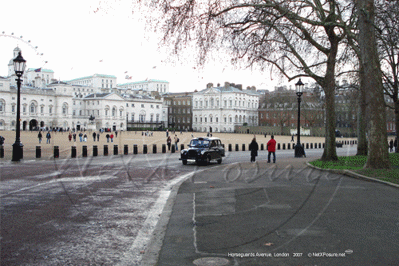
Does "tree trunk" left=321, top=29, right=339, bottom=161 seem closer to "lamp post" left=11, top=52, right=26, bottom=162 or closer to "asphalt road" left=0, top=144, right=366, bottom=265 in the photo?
"asphalt road" left=0, top=144, right=366, bottom=265

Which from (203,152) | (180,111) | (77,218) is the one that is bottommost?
(77,218)

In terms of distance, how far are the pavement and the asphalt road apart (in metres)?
0.45

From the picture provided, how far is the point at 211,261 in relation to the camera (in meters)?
4.95

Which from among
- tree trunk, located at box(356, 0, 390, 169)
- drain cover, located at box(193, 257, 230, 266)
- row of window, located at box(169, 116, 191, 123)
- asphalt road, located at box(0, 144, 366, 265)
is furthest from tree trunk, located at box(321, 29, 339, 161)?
row of window, located at box(169, 116, 191, 123)

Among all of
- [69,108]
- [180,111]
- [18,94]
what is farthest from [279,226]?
[180,111]

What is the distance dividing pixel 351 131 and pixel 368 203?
3819 inches

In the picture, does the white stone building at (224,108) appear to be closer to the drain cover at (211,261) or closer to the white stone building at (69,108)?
the white stone building at (69,108)

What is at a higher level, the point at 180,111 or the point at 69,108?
the point at 180,111

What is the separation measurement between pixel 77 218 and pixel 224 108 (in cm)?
12905

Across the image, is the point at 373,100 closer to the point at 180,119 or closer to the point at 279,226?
the point at 279,226

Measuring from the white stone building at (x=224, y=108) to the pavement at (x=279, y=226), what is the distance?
124m

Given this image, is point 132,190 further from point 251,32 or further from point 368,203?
point 251,32

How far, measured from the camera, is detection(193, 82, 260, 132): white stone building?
13512 centimetres

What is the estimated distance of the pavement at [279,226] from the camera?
510 cm
